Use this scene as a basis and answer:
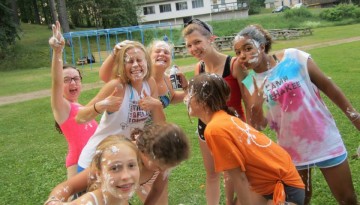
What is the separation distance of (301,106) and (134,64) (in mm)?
1202

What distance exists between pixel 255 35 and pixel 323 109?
696 millimetres

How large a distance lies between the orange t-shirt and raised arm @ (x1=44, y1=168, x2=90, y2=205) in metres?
0.82

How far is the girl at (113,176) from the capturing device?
2232 mm

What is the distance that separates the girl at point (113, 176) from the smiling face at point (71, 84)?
100 centimetres

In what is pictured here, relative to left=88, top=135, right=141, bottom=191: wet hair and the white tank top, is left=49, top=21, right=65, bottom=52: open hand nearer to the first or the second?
the white tank top

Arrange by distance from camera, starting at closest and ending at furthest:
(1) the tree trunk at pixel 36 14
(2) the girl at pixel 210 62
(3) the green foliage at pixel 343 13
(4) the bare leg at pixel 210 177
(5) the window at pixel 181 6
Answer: (2) the girl at pixel 210 62 < (4) the bare leg at pixel 210 177 < (3) the green foliage at pixel 343 13 < (1) the tree trunk at pixel 36 14 < (5) the window at pixel 181 6

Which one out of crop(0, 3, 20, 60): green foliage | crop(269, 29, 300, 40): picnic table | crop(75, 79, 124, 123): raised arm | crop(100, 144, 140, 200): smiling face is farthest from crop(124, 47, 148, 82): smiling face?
crop(269, 29, 300, 40): picnic table

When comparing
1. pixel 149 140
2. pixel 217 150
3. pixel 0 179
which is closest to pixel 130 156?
pixel 149 140

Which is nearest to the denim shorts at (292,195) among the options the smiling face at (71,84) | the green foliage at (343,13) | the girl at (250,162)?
the girl at (250,162)

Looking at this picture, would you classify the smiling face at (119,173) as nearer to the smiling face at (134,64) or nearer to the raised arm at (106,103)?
the raised arm at (106,103)

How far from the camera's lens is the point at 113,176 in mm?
2227

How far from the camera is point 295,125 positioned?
2.67 m

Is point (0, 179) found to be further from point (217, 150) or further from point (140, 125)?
point (217, 150)

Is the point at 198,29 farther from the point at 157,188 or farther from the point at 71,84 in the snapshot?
the point at 157,188
